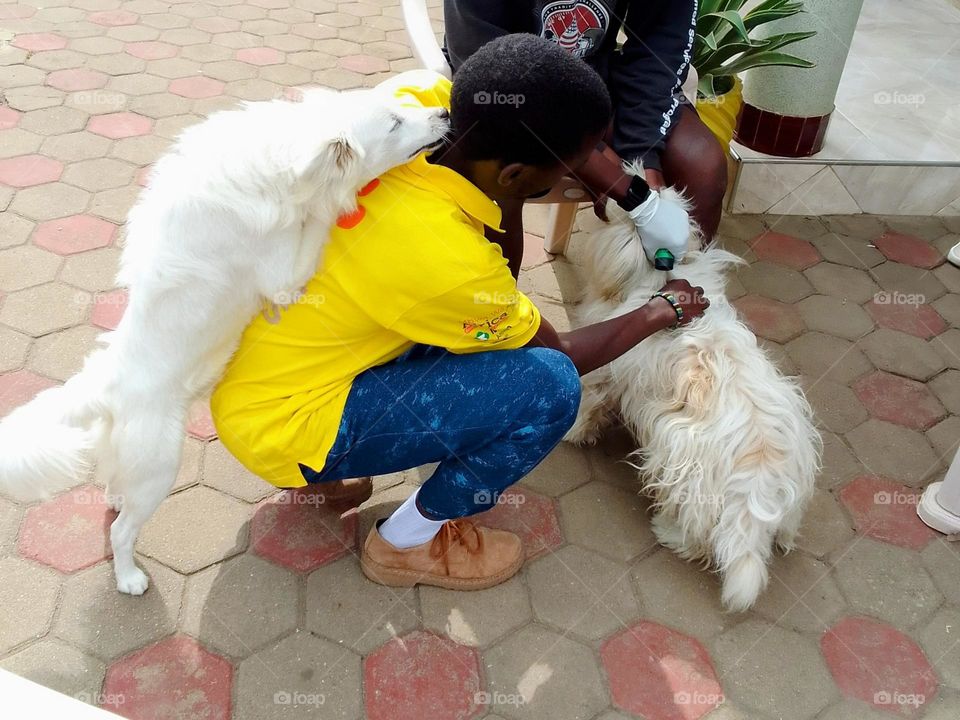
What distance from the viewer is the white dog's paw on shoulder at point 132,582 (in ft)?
7.16

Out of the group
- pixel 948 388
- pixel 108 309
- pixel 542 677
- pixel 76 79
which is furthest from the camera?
pixel 76 79

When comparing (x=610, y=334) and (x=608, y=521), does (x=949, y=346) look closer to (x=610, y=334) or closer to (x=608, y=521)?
(x=608, y=521)

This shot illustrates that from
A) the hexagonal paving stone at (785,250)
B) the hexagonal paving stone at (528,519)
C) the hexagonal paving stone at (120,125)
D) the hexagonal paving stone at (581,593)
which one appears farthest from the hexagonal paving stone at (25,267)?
the hexagonal paving stone at (785,250)

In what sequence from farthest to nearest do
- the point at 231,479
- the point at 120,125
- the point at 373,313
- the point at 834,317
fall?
the point at 120,125, the point at 834,317, the point at 231,479, the point at 373,313

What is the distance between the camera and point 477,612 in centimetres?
230

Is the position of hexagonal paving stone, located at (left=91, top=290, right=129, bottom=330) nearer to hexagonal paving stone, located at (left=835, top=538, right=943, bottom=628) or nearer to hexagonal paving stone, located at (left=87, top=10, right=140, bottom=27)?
hexagonal paving stone, located at (left=835, top=538, right=943, bottom=628)

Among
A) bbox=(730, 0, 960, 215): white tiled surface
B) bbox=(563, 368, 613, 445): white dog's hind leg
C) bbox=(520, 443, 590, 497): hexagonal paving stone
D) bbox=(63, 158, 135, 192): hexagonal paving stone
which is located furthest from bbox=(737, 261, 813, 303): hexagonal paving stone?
bbox=(63, 158, 135, 192): hexagonal paving stone

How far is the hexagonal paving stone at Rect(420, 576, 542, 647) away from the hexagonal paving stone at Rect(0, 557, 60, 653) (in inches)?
40.8

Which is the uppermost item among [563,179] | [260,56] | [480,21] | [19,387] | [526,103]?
[526,103]

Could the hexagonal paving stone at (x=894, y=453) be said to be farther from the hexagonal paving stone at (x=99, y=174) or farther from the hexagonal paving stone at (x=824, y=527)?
the hexagonal paving stone at (x=99, y=174)

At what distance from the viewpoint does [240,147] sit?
5.52 feet

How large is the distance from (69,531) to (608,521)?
1683 millimetres

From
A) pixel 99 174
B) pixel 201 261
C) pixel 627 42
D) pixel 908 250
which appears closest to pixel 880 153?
pixel 908 250

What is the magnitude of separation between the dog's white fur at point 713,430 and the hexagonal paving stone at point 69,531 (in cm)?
168
